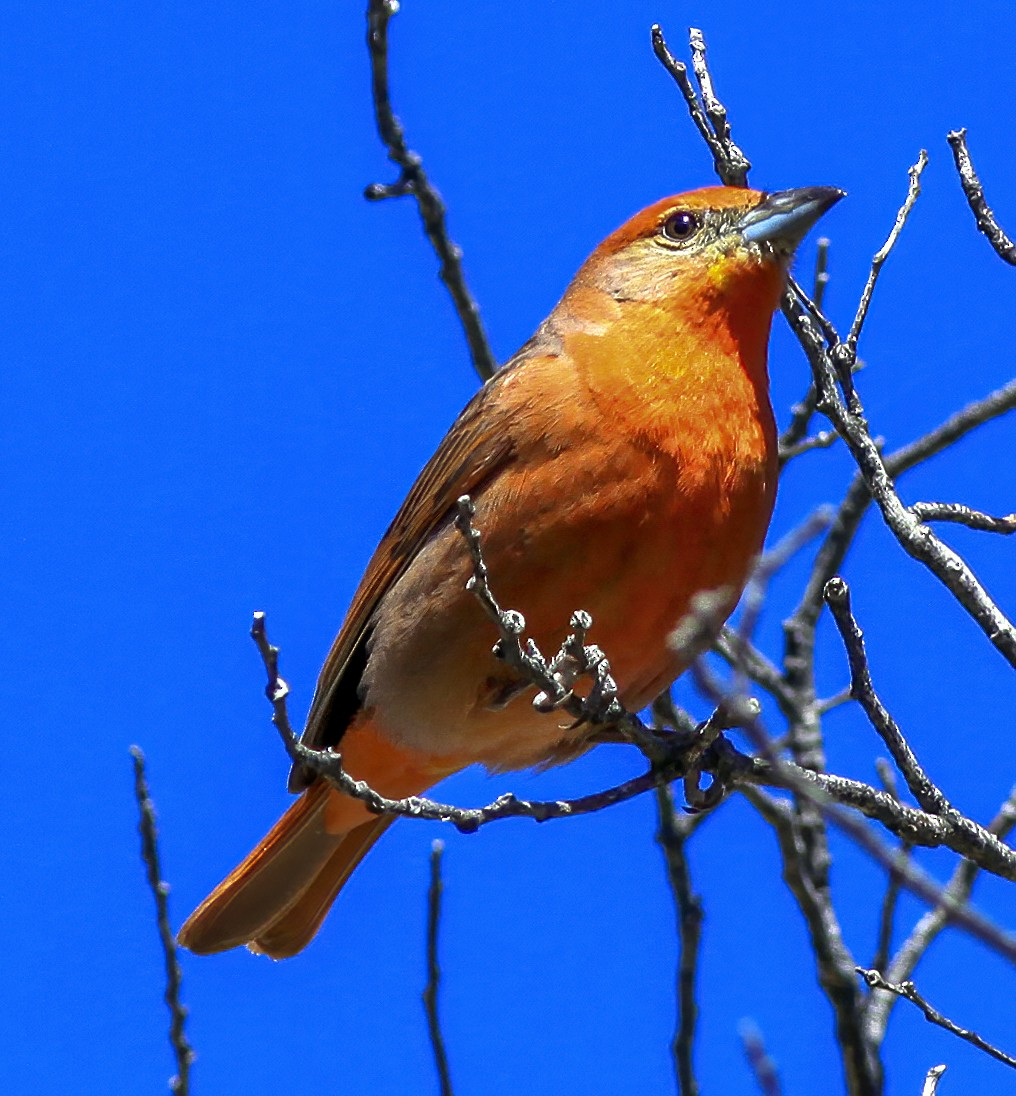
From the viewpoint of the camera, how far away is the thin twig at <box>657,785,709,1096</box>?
4367 mm

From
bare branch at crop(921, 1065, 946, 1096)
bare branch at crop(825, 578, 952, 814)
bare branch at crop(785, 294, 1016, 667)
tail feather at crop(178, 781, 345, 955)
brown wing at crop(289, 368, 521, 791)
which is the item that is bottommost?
A: bare branch at crop(921, 1065, 946, 1096)

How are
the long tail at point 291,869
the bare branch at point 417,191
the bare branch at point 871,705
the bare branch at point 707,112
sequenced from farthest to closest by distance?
the long tail at point 291,869 < the bare branch at point 417,191 < the bare branch at point 707,112 < the bare branch at point 871,705

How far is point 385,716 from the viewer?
509cm

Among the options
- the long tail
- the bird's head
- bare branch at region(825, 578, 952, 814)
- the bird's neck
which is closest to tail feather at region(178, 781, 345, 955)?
the long tail

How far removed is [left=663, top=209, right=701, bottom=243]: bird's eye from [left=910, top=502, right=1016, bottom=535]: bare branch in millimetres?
2020

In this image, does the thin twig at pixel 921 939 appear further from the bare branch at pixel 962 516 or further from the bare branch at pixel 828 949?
the bare branch at pixel 962 516

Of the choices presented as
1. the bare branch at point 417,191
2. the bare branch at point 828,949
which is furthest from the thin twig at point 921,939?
the bare branch at point 417,191

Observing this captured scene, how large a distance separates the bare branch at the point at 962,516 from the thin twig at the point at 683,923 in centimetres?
156

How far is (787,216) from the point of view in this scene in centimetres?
504

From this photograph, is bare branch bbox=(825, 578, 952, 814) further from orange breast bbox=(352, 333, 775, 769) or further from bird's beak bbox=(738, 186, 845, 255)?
bird's beak bbox=(738, 186, 845, 255)

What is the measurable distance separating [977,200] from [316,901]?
3467 mm

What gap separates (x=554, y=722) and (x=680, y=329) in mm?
1243

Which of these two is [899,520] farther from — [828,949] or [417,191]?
[417,191]

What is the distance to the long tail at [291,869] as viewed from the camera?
18.4 feet
